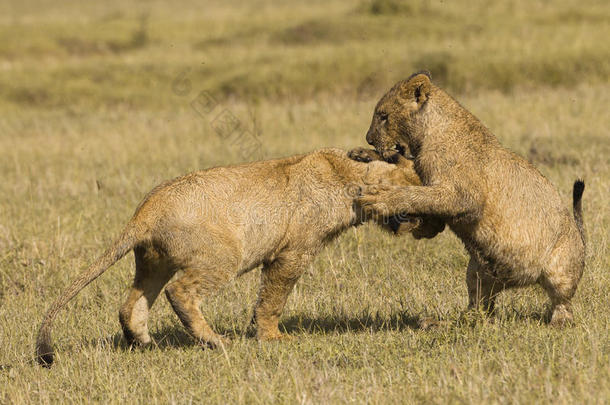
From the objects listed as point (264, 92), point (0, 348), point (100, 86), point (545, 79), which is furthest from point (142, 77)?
point (0, 348)

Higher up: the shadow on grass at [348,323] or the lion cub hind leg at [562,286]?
the lion cub hind leg at [562,286]

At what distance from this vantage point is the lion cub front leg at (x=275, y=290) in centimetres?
591

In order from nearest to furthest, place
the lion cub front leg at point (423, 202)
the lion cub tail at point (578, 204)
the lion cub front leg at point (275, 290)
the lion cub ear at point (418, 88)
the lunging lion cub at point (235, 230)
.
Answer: the lunging lion cub at point (235, 230)
the lion cub front leg at point (423, 202)
the lion cub front leg at point (275, 290)
the lion cub tail at point (578, 204)
the lion cub ear at point (418, 88)

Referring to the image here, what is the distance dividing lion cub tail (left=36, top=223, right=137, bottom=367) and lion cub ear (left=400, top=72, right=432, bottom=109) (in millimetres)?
2281

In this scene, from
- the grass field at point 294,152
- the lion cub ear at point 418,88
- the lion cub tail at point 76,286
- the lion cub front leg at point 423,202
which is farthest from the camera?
the lion cub ear at point 418,88

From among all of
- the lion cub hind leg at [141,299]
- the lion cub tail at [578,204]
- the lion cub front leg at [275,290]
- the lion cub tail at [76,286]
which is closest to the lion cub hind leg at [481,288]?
the lion cub tail at [578,204]

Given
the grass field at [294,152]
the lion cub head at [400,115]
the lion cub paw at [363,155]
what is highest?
the lion cub head at [400,115]

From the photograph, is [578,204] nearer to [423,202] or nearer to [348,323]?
[423,202]

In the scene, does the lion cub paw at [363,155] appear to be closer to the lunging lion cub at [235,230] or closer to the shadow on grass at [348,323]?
the lunging lion cub at [235,230]

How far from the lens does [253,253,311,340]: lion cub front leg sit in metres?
5.91

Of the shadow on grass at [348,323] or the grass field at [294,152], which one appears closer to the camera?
the grass field at [294,152]

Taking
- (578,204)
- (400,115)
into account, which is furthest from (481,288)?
(400,115)

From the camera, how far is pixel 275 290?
595cm

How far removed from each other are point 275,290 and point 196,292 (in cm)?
66
